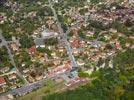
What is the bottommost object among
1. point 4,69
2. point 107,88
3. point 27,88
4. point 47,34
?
point 27,88

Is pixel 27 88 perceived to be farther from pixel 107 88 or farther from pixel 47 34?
pixel 47 34

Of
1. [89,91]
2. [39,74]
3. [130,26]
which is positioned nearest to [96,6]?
[130,26]

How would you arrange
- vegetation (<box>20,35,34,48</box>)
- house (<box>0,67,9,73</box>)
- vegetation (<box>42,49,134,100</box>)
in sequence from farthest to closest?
vegetation (<box>20,35,34,48</box>)
house (<box>0,67,9,73</box>)
vegetation (<box>42,49,134,100</box>)

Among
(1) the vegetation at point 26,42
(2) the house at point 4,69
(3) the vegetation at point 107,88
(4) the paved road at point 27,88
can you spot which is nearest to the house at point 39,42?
(1) the vegetation at point 26,42

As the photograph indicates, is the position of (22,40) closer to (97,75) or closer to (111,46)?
(111,46)

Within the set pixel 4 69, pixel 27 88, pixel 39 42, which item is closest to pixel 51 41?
pixel 39 42

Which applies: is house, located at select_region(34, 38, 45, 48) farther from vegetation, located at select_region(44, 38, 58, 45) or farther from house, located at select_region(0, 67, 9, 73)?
house, located at select_region(0, 67, 9, 73)

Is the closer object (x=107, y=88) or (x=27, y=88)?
(x=107, y=88)

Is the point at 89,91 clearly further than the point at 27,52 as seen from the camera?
No

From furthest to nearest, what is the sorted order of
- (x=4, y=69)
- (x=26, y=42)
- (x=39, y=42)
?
(x=39, y=42) → (x=26, y=42) → (x=4, y=69)

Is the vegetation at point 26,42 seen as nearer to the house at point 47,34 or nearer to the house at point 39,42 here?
the house at point 39,42

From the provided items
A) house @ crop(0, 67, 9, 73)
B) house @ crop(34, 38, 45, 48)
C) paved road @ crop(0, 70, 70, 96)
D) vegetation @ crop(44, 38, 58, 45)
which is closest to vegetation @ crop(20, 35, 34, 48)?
house @ crop(34, 38, 45, 48)
